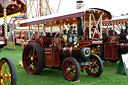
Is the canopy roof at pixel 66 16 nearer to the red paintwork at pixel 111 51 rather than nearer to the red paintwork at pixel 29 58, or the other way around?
the red paintwork at pixel 29 58

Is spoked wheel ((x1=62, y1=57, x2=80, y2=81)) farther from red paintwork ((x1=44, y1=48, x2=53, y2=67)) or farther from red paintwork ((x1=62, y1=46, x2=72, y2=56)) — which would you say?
red paintwork ((x1=44, y1=48, x2=53, y2=67))

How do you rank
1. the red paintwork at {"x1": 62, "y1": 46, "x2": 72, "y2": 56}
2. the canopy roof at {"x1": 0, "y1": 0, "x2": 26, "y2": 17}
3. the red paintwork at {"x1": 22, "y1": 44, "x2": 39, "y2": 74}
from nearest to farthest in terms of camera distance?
the canopy roof at {"x1": 0, "y1": 0, "x2": 26, "y2": 17}
the red paintwork at {"x1": 62, "y1": 46, "x2": 72, "y2": 56}
the red paintwork at {"x1": 22, "y1": 44, "x2": 39, "y2": 74}

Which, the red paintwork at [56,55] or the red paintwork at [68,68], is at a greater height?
the red paintwork at [56,55]

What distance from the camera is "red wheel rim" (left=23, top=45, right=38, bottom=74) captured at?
5.65 m

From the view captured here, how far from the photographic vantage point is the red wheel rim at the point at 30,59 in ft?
18.5

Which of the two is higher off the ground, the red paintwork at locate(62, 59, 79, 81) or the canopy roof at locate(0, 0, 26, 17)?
the canopy roof at locate(0, 0, 26, 17)

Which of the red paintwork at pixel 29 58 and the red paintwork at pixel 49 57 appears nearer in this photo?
the red paintwork at pixel 49 57

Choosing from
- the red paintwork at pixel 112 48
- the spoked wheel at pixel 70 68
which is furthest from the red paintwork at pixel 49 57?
the red paintwork at pixel 112 48

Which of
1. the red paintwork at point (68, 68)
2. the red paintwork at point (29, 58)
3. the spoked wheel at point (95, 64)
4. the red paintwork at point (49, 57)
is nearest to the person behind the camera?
the red paintwork at point (68, 68)

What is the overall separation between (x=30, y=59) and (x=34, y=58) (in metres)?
0.27

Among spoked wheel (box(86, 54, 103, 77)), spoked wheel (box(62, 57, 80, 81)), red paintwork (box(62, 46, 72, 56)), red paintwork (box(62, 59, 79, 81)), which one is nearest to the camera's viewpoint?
spoked wheel (box(62, 57, 80, 81))

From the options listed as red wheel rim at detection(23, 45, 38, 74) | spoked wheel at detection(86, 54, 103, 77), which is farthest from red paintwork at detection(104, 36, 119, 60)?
red wheel rim at detection(23, 45, 38, 74)

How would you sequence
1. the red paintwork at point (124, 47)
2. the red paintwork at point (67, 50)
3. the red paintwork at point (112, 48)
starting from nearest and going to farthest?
the red paintwork at point (67, 50), the red paintwork at point (124, 47), the red paintwork at point (112, 48)

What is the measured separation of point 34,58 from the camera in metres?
5.68
